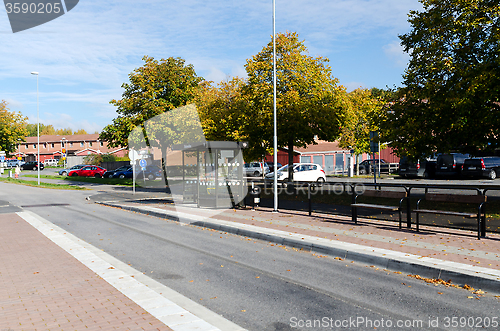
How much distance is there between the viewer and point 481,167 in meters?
29.0

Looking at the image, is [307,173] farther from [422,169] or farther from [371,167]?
[371,167]

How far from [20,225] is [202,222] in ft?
20.3

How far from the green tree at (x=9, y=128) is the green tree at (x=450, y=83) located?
60566 millimetres

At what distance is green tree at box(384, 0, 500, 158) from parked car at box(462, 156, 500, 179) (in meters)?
15.1

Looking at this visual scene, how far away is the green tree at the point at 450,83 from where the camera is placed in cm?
1342

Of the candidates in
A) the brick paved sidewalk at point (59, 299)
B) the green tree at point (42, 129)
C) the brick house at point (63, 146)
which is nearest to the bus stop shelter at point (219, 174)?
the brick paved sidewalk at point (59, 299)

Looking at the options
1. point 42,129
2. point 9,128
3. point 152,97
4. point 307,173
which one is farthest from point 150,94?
point 42,129

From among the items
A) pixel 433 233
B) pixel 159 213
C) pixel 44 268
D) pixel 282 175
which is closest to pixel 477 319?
pixel 433 233

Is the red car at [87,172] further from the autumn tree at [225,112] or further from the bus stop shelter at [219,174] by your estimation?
the bus stop shelter at [219,174]

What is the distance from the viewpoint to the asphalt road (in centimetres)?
512

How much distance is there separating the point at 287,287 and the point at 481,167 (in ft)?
90.9

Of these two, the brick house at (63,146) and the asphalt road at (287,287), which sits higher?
the brick house at (63,146)

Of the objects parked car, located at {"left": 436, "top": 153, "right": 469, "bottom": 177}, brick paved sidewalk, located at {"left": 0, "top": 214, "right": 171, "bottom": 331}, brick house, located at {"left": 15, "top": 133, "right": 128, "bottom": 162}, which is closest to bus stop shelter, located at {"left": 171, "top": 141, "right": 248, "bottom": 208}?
brick paved sidewalk, located at {"left": 0, "top": 214, "right": 171, "bottom": 331}

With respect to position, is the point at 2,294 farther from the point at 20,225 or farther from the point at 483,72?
the point at 483,72
